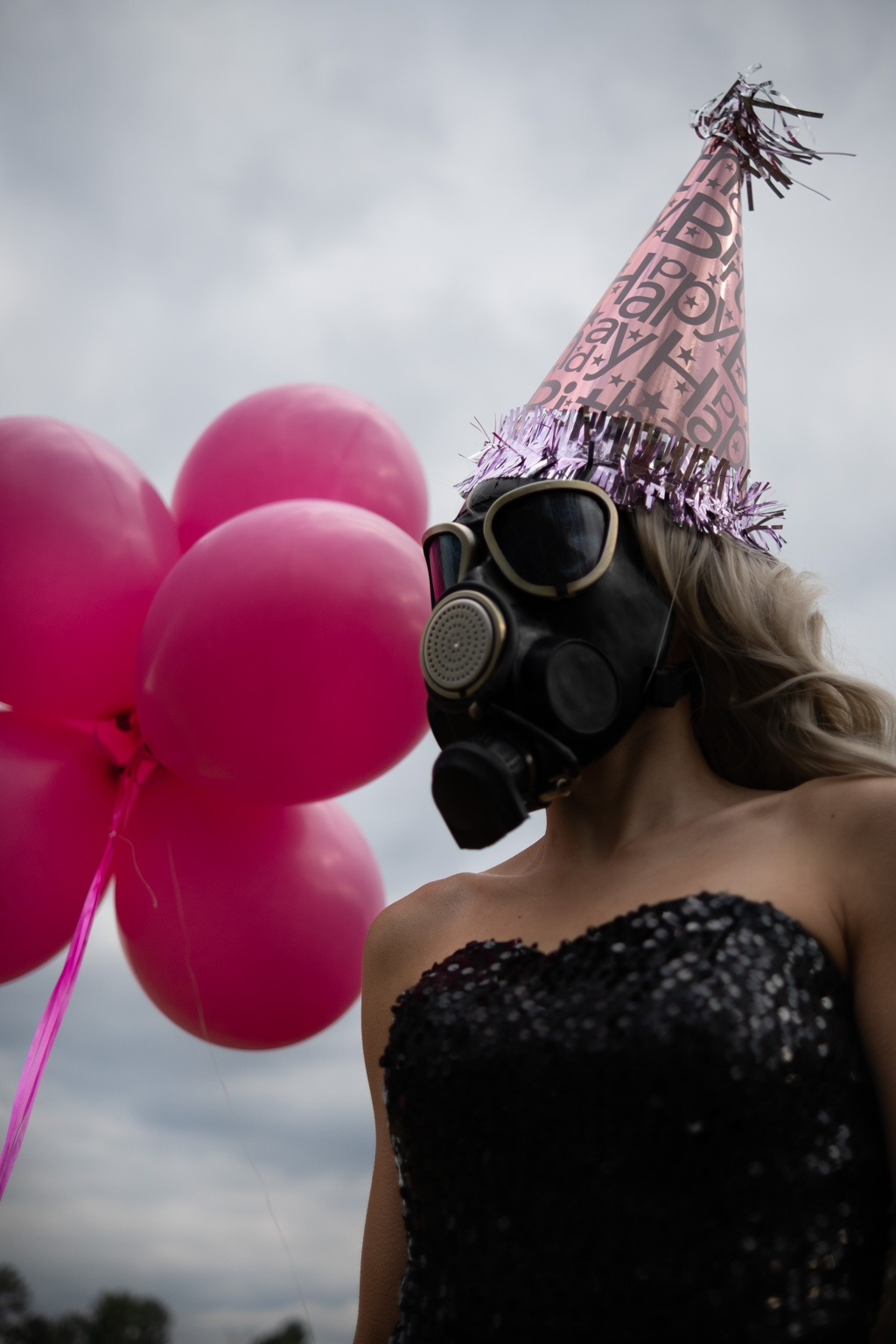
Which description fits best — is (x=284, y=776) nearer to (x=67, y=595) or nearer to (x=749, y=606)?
(x=67, y=595)

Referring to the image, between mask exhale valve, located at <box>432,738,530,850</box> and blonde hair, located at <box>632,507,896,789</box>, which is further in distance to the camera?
blonde hair, located at <box>632,507,896,789</box>

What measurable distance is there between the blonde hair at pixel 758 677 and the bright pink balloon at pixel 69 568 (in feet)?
4.13

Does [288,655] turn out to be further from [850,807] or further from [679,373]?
[850,807]

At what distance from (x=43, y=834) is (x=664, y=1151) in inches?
62.7

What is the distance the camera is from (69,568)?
2.31 meters

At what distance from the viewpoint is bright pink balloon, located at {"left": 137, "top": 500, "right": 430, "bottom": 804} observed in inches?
80.8

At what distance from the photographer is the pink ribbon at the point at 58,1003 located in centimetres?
204

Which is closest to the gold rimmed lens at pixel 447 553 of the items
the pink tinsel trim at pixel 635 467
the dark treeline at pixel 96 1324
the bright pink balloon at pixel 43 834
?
the pink tinsel trim at pixel 635 467

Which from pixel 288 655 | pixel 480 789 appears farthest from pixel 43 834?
pixel 480 789

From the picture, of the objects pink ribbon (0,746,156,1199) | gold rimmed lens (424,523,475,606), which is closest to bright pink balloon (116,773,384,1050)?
pink ribbon (0,746,156,1199)

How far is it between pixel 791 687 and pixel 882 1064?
0.66 metres

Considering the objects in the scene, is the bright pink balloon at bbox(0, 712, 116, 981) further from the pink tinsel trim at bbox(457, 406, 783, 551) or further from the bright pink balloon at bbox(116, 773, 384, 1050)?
the pink tinsel trim at bbox(457, 406, 783, 551)

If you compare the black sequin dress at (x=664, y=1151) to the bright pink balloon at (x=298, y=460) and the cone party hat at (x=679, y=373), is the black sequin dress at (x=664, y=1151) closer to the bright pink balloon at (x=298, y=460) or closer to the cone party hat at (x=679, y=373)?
the cone party hat at (x=679, y=373)

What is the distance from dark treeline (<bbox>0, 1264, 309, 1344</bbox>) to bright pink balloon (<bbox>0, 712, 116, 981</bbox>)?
0.85 meters
